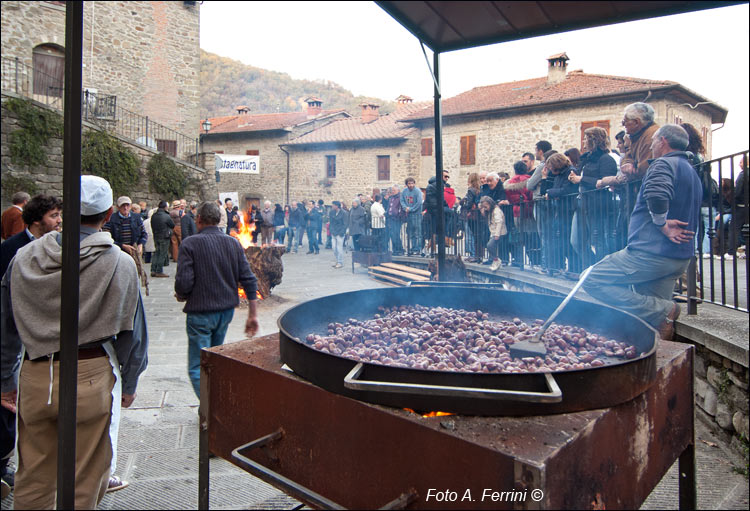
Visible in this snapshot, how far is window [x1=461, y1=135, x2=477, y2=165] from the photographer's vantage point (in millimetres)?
26688

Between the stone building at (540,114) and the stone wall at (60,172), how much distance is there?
11.3 meters

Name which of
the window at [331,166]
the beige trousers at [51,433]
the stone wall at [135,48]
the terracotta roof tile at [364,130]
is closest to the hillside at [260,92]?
the stone wall at [135,48]

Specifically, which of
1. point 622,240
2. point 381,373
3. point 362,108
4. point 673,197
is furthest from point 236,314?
point 362,108

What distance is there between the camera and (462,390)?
4.40 feet

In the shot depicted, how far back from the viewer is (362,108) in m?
33.3

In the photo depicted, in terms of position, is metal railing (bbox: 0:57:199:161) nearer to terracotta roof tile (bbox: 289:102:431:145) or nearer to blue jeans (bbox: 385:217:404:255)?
terracotta roof tile (bbox: 289:102:431:145)

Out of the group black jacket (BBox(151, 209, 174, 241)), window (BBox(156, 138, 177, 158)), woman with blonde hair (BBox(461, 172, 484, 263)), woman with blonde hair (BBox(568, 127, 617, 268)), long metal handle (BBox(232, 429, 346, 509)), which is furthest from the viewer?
window (BBox(156, 138, 177, 158))

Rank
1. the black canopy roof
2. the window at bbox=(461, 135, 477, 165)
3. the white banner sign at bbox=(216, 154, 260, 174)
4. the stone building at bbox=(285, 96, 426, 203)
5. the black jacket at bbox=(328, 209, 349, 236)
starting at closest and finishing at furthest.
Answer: the black canopy roof < the black jacket at bbox=(328, 209, 349, 236) < the white banner sign at bbox=(216, 154, 260, 174) < the window at bbox=(461, 135, 477, 165) < the stone building at bbox=(285, 96, 426, 203)

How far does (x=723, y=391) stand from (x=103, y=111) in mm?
24950

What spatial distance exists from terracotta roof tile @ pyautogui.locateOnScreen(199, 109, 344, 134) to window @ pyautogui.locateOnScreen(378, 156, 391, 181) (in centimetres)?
646

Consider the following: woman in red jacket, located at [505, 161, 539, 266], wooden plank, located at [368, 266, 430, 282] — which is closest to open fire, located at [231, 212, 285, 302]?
wooden plank, located at [368, 266, 430, 282]

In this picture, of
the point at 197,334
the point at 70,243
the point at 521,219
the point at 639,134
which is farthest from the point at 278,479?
the point at 521,219

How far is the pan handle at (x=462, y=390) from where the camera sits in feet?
4.25

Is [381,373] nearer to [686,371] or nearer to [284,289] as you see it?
[686,371]
